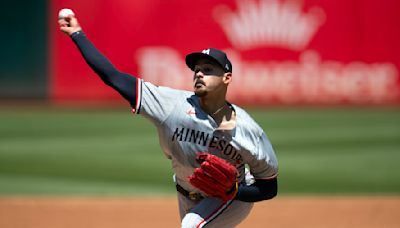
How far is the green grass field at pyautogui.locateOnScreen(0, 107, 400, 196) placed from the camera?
9.80 m

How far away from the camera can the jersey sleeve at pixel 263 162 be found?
184 inches

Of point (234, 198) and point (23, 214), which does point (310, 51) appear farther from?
point (234, 198)

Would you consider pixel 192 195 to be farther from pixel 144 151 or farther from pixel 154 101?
pixel 144 151

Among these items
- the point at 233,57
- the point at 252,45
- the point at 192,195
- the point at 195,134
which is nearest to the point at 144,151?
the point at 233,57

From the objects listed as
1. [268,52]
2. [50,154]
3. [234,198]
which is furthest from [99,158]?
[234,198]

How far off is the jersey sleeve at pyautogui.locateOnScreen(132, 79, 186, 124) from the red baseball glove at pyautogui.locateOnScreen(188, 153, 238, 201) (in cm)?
35

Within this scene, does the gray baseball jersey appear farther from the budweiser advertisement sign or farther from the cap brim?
the budweiser advertisement sign

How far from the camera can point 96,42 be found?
1444 centimetres

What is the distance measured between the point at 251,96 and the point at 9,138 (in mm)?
4961

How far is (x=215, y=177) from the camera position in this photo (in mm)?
4531

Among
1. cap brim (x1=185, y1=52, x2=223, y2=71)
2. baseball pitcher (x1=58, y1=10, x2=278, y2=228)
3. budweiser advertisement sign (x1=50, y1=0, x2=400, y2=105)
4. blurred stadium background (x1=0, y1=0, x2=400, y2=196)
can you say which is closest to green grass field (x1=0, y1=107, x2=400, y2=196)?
blurred stadium background (x1=0, y1=0, x2=400, y2=196)

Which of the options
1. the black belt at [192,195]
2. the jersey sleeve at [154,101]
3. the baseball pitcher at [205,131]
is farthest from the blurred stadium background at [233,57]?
the jersey sleeve at [154,101]

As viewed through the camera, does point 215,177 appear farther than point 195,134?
No

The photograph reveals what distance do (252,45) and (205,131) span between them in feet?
33.5
